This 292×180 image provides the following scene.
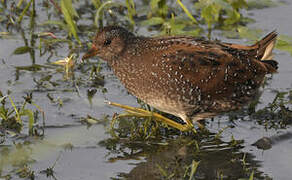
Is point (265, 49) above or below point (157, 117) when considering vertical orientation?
above

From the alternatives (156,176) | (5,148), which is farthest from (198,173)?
(5,148)

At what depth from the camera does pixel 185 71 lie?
19.3ft

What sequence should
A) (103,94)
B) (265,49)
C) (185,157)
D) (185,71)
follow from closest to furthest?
(185,157)
(185,71)
(265,49)
(103,94)

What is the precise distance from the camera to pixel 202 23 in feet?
28.0

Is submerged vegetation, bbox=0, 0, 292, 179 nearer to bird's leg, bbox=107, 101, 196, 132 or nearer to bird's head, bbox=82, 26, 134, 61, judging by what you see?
bird's leg, bbox=107, 101, 196, 132

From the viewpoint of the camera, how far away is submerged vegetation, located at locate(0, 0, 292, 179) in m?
5.59

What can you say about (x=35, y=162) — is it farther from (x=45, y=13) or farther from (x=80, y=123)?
(x=45, y=13)

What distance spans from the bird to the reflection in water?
0.24 metres

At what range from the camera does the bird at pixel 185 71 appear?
5.88m

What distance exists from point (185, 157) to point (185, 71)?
77 cm

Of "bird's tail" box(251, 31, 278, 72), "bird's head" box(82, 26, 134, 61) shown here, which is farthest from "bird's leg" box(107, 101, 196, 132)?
"bird's tail" box(251, 31, 278, 72)

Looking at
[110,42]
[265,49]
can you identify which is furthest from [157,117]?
[265,49]

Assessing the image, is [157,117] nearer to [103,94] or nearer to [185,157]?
[185,157]

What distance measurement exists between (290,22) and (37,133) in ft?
13.2
